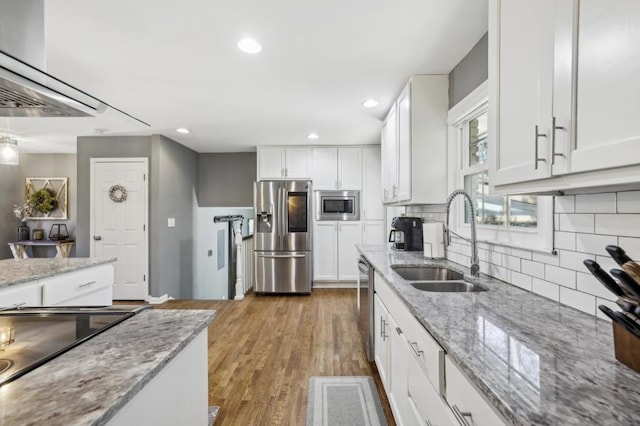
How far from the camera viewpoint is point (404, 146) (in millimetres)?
2613

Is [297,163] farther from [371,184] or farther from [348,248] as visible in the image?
[348,248]

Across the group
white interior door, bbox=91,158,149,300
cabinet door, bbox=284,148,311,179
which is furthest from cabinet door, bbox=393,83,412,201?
white interior door, bbox=91,158,149,300

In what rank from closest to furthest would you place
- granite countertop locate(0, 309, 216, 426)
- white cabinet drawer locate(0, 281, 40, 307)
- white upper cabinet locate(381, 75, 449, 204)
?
granite countertop locate(0, 309, 216, 426), white cabinet drawer locate(0, 281, 40, 307), white upper cabinet locate(381, 75, 449, 204)

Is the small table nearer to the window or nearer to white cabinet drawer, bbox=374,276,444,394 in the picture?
white cabinet drawer, bbox=374,276,444,394

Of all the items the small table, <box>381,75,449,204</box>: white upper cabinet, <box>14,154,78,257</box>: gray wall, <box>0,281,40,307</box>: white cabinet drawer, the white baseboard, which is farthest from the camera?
<box>14,154,78,257</box>: gray wall

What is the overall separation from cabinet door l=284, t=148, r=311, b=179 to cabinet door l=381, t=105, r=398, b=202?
1632 mm

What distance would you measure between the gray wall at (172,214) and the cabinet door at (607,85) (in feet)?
15.1

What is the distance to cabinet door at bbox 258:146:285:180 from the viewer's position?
4.83 metres

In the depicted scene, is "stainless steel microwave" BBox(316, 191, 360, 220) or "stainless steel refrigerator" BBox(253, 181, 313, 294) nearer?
"stainless steel refrigerator" BBox(253, 181, 313, 294)

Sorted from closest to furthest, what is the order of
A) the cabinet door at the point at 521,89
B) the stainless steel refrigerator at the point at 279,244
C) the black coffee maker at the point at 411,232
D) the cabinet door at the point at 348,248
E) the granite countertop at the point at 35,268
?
the cabinet door at the point at 521,89, the granite countertop at the point at 35,268, the black coffee maker at the point at 411,232, the stainless steel refrigerator at the point at 279,244, the cabinet door at the point at 348,248

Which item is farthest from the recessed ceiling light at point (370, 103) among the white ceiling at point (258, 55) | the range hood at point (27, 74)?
the range hood at point (27, 74)

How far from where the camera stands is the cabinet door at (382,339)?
73.9 inches

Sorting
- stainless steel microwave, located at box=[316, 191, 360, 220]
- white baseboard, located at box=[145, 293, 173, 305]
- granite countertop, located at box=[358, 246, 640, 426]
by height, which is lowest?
white baseboard, located at box=[145, 293, 173, 305]

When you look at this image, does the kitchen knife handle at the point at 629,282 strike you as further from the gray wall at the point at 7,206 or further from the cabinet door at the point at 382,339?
the gray wall at the point at 7,206
